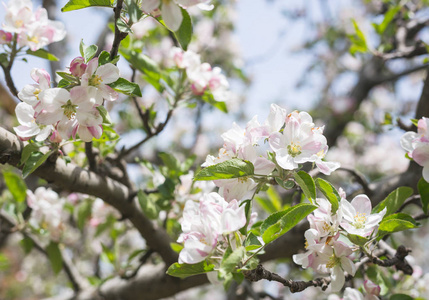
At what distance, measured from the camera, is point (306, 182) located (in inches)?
35.0

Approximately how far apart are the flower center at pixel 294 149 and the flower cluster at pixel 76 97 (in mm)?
418

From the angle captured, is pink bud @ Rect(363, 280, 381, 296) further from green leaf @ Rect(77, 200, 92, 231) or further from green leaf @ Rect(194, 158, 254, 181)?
green leaf @ Rect(77, 200, 92, 231)

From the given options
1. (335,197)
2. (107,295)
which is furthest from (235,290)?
(335,197)

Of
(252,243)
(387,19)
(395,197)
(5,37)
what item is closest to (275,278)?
(252,243)

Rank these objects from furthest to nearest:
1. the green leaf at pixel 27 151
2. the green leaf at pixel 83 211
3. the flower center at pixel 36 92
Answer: the green leaf at pixel 83 211 → the green leaf at pixel 27 151 → the flower center at pixel 36 92

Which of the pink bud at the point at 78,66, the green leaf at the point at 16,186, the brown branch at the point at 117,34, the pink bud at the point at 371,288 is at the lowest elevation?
the green leaf at the point at 16,186

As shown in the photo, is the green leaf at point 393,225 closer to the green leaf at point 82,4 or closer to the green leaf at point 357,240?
the green leaf at point 357,240

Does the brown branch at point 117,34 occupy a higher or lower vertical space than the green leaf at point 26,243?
higher

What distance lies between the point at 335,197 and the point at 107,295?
4.36 feet

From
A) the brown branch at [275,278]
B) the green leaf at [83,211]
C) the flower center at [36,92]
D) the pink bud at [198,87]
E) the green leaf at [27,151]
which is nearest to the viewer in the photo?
the brown branch at [275,278]

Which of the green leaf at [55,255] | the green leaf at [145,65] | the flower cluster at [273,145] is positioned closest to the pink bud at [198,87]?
the green leaf at [145,65]

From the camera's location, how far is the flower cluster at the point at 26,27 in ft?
4.09

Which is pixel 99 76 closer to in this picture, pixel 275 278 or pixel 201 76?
pixel 275 278

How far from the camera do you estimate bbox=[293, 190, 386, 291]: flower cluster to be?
36.6 inches
